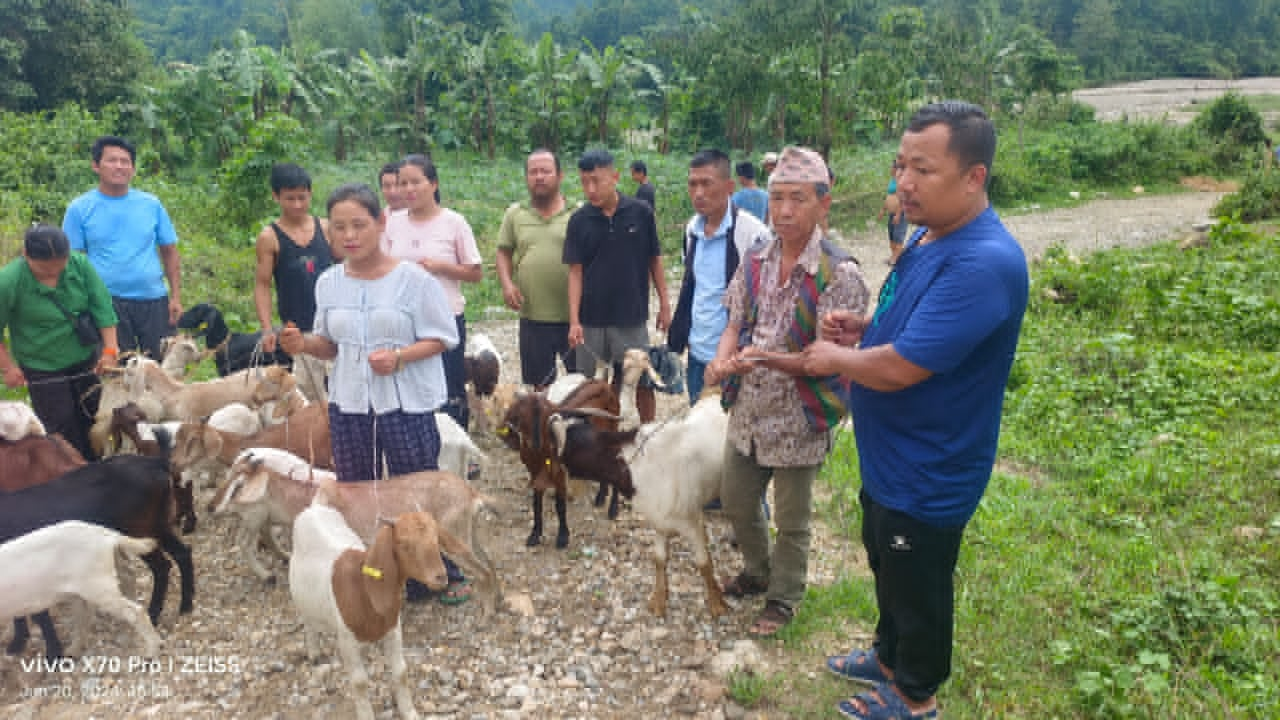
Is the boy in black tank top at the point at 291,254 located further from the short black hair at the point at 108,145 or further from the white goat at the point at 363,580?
the white goat at the point at 363,580

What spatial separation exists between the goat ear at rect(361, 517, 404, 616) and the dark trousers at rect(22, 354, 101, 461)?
10.1 ft

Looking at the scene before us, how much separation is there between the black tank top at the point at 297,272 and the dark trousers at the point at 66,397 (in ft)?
3.89

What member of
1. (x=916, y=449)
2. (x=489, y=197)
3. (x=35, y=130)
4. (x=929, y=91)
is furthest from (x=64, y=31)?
(x=929, y=91)

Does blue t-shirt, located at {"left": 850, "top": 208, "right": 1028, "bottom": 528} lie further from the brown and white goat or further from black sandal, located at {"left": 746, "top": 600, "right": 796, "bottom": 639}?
the brown and white goat

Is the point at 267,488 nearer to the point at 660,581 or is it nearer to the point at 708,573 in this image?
the point at 660,581

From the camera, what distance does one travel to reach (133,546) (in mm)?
3756

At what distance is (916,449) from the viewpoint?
2727 mm

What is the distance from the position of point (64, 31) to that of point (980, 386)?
80.3 ft

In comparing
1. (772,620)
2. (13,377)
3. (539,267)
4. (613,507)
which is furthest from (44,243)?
(772,620)

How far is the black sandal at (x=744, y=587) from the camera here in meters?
4.19

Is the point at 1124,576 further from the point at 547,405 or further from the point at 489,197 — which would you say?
the point at 489,197

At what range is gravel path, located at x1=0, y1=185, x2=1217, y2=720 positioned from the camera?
361 cm

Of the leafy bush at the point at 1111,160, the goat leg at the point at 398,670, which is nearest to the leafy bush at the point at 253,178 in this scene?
the goat leg at the point at 398,670

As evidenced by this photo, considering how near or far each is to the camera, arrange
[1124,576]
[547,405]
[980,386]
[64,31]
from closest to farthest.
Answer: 1. [980,386]
2. [1124,576]
3. [547,405]
4. [64,31]
